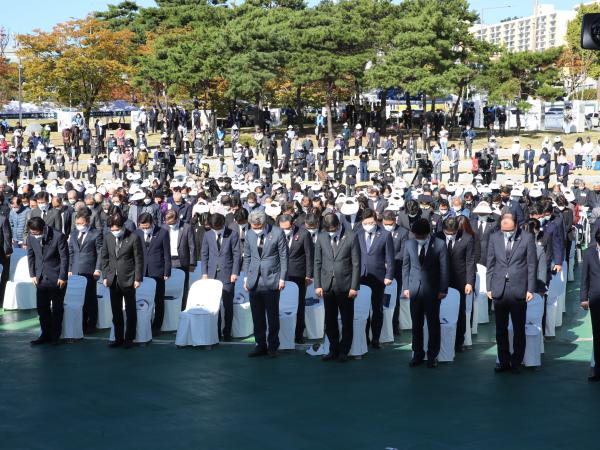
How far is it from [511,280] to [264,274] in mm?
2640

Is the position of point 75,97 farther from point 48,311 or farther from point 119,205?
point 48,311

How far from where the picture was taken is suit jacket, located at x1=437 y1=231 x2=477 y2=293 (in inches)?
386

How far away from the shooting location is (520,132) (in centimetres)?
4484

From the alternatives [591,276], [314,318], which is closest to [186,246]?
[314,318]

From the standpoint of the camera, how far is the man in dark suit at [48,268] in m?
10.3

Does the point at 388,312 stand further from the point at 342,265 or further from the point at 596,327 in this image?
the point at 596,327

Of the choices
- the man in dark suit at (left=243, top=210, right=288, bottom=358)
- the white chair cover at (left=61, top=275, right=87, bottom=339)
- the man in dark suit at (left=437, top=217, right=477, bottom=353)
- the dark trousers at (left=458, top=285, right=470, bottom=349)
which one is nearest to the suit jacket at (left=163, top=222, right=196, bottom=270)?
the white chair cover at (left=61, top=275, right=87, bottom=339)

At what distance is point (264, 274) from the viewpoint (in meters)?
9.72

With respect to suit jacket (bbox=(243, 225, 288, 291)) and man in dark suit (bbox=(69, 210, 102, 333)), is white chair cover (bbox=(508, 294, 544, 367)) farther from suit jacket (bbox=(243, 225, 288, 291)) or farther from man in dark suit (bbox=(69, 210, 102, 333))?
man in dark suit (bbox=(69, 210, 102, 333))

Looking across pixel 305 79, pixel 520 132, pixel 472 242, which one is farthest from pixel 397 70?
pixel 472 242

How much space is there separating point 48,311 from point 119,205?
510 cm

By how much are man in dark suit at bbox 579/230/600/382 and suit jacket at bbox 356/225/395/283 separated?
2.29 m

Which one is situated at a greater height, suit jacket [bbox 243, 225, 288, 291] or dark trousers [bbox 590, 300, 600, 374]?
suit jacket [bbox 243, 225, 288, 291]

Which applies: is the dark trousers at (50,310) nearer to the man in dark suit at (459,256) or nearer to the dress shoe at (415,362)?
the dress shoe at (415,362)
